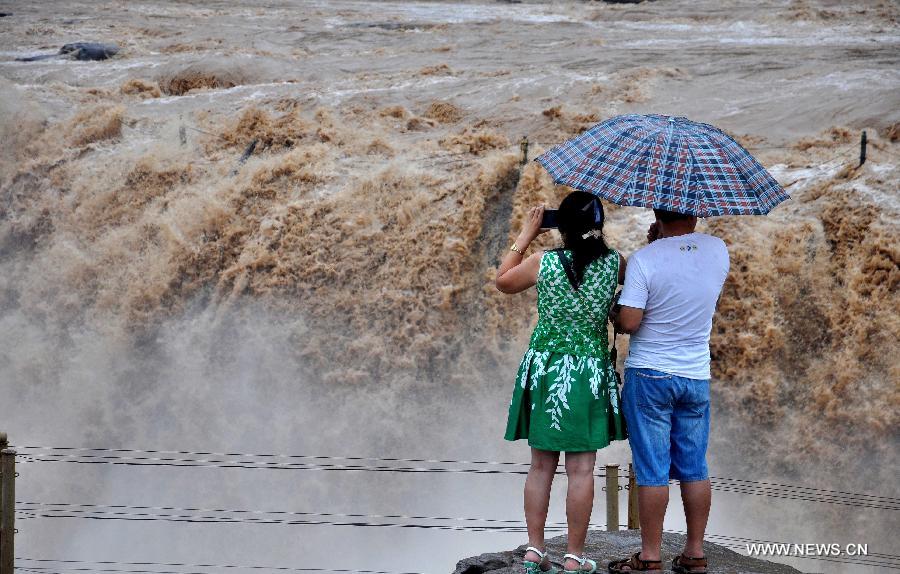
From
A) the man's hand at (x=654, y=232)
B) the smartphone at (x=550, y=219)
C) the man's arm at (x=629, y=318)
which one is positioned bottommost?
the man's arm at (x=629, y=318)

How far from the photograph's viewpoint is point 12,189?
626 inches

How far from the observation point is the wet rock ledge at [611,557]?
Answer: 4.43 m

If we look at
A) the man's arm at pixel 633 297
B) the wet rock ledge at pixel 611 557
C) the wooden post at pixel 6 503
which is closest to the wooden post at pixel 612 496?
the wet rock ledge at pixel 611 557

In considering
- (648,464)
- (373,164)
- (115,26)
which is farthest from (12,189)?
(648,464)

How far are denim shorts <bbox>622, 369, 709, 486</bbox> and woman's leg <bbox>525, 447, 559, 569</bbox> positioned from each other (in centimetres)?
31

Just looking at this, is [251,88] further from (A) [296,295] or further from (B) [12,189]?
(A) [296,295]

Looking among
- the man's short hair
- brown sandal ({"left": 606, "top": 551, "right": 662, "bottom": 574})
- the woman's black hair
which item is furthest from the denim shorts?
the man's short hair

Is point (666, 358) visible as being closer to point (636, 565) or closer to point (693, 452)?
point (693, 452)

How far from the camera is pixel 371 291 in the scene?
44.1 feet

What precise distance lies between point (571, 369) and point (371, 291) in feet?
31.4

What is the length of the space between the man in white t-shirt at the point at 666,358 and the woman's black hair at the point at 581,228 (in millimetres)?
146

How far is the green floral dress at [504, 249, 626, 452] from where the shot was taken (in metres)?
3.99

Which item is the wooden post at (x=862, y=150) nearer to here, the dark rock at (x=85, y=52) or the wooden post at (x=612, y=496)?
the wooden post at (x=612, y=496)

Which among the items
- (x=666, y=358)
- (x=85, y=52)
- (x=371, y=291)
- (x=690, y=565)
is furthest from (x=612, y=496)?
(x=85, y=52)
